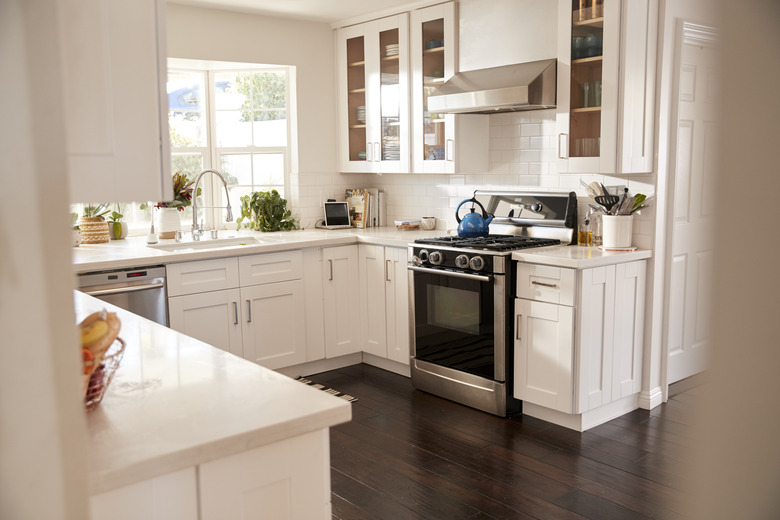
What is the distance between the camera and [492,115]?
4656 millimetres

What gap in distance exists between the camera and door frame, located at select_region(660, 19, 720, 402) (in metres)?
3.83

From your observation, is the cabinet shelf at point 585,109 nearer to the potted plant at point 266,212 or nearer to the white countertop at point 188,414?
the potted plant at point 266,212

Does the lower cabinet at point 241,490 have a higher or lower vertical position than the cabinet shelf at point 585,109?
lower

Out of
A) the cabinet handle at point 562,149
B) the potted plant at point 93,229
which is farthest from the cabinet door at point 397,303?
Answer: the potted plant at point 93,229

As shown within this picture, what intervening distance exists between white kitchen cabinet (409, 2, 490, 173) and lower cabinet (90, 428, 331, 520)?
328 centimetres

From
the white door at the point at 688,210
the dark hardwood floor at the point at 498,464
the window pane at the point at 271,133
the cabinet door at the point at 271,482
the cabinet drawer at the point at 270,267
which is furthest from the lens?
the window pane at the point at 271,133

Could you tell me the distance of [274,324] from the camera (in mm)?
4477

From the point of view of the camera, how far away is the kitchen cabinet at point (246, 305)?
4.07 m

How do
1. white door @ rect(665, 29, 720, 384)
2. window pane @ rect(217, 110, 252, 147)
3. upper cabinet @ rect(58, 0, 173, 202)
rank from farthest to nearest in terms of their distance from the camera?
window pane @ rect(217, 110, 252, 147)
white door @ rect(665, 29, 720, 384)
upper cabinet @ rect(58, 0, 173, 202)

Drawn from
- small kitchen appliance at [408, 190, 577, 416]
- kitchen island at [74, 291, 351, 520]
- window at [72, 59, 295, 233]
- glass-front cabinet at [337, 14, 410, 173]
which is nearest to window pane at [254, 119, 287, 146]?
window at [72, 59, 295, 233]

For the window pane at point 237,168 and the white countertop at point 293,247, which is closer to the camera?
the white countertop at point 293,247

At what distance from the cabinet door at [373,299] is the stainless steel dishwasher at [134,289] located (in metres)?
1.41

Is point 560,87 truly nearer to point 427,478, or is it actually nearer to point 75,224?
point 427,478

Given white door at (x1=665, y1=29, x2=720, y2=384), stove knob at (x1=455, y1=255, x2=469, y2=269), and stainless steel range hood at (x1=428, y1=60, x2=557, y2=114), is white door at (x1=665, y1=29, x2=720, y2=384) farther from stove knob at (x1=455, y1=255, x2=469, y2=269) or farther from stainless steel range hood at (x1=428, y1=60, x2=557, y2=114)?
stove knob at (x1=455, y1=255, x2=469, y2=269)
